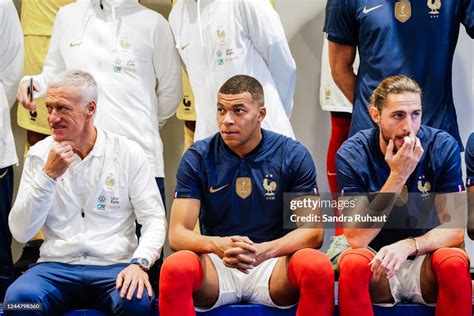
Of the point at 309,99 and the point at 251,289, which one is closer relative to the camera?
the point at 251,289

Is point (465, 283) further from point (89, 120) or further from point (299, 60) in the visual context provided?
point (299, 60)

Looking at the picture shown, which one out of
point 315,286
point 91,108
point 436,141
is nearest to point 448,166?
point 436,141

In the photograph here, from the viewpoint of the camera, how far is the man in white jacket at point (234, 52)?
3.81m

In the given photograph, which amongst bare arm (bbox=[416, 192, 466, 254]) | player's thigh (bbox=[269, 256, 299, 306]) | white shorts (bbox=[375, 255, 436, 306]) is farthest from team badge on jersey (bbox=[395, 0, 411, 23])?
player's thigh (bbox=[269, 256, 299, 306])

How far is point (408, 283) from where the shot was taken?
3299mm

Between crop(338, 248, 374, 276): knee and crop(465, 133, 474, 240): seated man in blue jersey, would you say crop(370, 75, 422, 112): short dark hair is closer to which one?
crop(465, 133, 474, 240): seated man in blue jersey

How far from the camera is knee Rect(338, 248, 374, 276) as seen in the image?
312 cm

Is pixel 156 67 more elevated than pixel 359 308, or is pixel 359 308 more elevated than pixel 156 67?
pixel 156 67

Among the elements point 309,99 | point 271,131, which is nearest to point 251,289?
point 271,131

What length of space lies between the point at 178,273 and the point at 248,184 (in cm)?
51

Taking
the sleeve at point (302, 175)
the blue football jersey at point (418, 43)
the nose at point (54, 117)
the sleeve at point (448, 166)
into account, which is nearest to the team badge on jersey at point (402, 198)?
the sleeve at point (448, 166)

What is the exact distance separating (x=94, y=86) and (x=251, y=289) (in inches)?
40.3

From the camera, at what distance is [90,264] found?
135 inches

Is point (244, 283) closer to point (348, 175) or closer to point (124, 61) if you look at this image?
point (348, 175)
